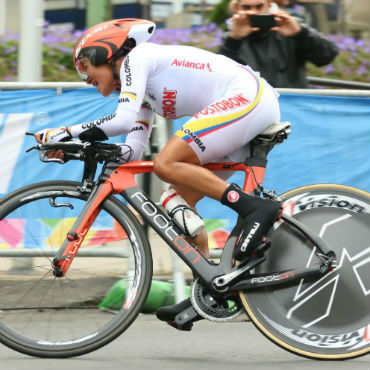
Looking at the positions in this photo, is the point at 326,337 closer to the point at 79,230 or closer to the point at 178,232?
the point at 178,232

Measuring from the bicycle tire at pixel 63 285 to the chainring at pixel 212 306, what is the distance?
263mm

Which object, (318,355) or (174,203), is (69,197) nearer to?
(174,203)

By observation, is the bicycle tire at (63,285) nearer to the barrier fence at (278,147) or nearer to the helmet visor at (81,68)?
the helmet visor at (81,68)

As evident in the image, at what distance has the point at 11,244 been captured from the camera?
17.9 feet

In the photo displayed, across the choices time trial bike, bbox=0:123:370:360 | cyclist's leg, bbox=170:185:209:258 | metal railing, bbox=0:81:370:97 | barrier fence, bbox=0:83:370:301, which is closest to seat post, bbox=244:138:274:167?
time trial bike, bbox=0:123:370:360

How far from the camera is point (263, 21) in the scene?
7004mm

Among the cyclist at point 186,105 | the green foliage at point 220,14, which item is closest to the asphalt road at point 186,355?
the cyclist at point 186,105

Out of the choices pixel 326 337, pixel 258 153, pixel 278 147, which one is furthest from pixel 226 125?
pixel 278 147

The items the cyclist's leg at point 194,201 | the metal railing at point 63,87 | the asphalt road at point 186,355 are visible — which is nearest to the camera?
the asphalt road at point 186,355

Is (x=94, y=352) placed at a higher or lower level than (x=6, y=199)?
lower

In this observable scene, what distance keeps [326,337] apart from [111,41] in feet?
6.16

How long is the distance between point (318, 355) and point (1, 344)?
68.5 inches

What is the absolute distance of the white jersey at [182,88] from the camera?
4863 millimetres

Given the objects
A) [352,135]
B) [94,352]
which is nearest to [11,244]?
[94,352]
